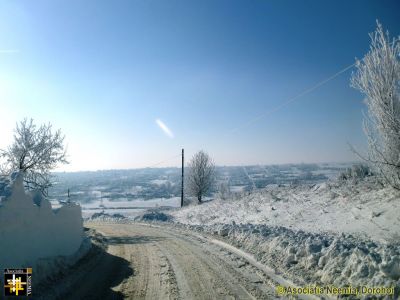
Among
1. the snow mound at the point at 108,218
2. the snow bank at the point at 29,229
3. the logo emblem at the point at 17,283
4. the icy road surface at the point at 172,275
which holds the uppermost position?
the snow bank at the point at 29,229

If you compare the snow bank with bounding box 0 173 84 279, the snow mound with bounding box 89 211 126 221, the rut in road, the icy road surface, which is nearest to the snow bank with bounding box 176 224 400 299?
the icy road surface

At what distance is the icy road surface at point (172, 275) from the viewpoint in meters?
8.13

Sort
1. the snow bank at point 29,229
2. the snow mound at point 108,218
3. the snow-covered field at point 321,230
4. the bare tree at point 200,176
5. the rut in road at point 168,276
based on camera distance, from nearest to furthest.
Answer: the snow-covered field at point 321,230 < the rut in road at point 168,276 < the snow bank at point 29,229 < the snow mound at point 108,218 < the bare tree at point 200,176

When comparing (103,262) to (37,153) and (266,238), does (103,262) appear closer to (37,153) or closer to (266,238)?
(266,238)

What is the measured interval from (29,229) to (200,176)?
1597 inches

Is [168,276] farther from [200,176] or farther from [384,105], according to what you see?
[200,176]

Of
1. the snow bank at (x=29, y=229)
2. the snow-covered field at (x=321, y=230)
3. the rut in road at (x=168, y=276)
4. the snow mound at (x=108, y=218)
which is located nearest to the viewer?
the snow-covered field at (x=321, y=230)

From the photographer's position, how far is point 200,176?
1960 inches

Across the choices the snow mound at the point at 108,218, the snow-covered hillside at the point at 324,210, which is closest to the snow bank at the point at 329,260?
the snow-covered hillside at the point at 324,210

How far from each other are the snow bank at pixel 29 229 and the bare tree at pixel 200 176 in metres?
37.1

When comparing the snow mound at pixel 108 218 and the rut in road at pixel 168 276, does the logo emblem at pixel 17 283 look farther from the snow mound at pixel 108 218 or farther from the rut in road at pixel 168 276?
the snow mound at pixel 108 218

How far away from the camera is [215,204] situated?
3566 centimetres

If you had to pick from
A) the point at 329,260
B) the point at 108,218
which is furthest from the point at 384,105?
the point at 108,218

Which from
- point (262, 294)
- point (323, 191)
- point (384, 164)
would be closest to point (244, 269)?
point (262, 294)
